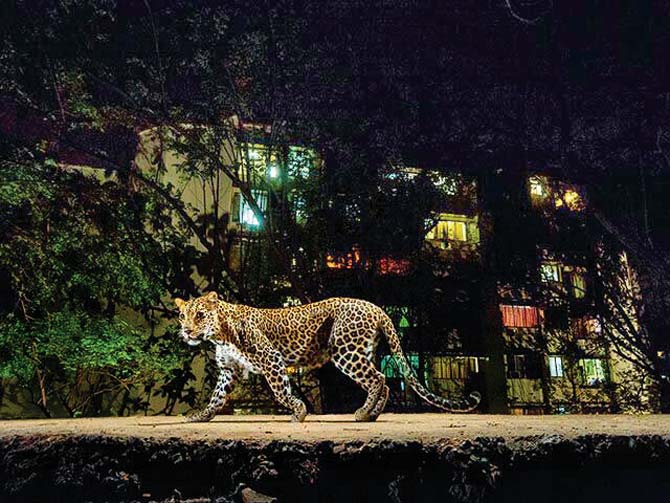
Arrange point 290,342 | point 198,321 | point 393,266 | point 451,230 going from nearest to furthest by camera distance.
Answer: point 198,321 < point 290,342 < point 393,266 < point 451,230

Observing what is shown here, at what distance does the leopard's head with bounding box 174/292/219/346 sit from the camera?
4.28 meters

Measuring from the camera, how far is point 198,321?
14.2ft

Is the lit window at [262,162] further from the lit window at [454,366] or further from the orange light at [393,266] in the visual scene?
the lit window at [454,366]

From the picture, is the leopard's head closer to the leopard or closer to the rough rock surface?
the leopard

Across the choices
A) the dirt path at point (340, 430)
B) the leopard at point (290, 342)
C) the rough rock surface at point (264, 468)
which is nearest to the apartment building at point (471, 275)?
the leopard at point (290, 342)

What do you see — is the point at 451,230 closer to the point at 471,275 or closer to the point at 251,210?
the point at 471,275

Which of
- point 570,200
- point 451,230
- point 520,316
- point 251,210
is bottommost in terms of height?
point 520,316

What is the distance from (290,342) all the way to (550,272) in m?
10.2

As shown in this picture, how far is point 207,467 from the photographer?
1831 mm

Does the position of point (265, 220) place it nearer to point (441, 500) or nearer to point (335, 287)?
point (335, 287)

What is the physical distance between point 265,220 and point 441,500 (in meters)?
8.33

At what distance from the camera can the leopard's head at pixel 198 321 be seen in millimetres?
4281

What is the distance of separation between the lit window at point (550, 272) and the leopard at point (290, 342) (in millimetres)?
8722

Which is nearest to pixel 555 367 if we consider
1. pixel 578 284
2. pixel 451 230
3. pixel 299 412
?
pixel 578 284
